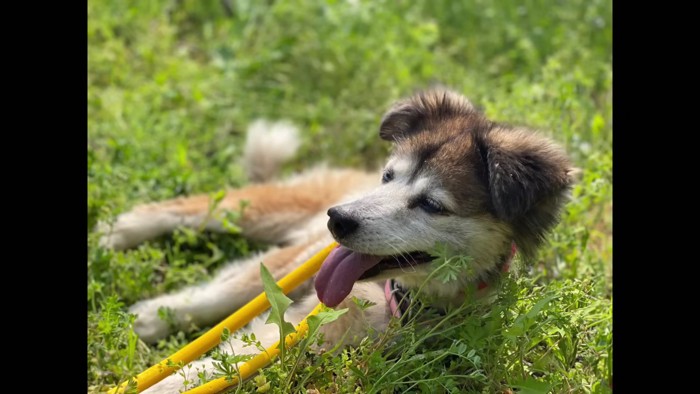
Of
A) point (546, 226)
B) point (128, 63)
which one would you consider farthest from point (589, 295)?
point (128, 63)

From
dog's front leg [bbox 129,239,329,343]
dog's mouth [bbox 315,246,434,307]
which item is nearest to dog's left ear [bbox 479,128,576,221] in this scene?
dog's mouth [bbox 315,246,434,307]

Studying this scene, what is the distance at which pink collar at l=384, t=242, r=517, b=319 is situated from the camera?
3.38 metres

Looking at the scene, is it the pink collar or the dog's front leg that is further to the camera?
the dog's front leg

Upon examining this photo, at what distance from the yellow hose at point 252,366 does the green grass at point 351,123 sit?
0.23 ft

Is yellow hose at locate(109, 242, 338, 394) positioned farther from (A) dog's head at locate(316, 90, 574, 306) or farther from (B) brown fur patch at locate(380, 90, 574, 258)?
(B) brown fur patch at locate(380, 90, 574, 258)

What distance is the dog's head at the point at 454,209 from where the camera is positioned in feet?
10.4

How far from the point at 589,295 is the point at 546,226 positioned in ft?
1.13

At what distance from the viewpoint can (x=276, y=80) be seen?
6.75 metres

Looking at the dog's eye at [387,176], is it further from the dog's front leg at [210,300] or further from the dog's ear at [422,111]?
the dog's front leg at [210,300]

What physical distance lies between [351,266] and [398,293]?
Answer: 0.35 m

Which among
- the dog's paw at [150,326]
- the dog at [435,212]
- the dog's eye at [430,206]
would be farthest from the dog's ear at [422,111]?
the dog's paw at [150,326]

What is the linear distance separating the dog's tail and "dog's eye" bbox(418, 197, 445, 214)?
2.40 metres

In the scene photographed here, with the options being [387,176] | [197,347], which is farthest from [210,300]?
[387,176]

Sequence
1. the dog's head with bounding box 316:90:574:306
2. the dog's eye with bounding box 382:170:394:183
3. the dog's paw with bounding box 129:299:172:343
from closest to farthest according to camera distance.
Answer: the dog's head with bounding box 316:90:574:306 < the dog's eye with bounding box 382:170:394:183 < the dog's paw with bounding box 129:299:172:343
